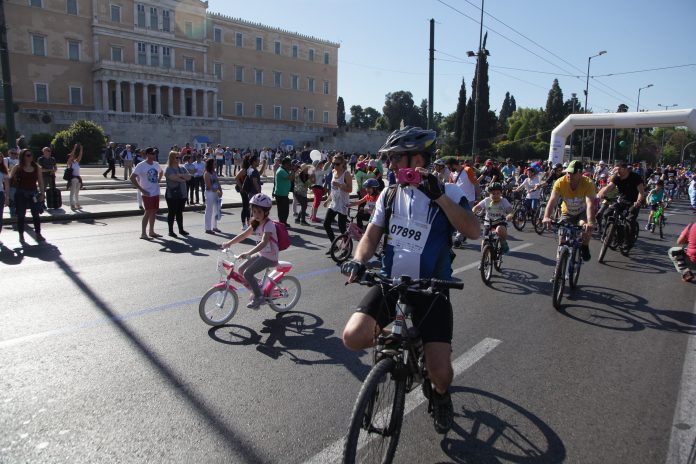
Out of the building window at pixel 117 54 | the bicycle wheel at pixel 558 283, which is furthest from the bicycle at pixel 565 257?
the building window at pixel 117 54

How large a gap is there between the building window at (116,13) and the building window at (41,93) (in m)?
11.6

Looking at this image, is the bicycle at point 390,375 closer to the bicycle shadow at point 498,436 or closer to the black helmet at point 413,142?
the bicycle shadow at point 498,436

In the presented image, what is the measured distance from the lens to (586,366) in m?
4.74

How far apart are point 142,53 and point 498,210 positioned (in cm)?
6690

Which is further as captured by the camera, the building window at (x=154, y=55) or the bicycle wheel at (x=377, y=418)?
the building window at (x=154, y=55)

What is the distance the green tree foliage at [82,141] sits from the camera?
31875mm

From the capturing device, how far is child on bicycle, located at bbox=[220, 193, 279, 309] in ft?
19.4

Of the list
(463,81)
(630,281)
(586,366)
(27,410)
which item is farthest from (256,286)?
(463,81)

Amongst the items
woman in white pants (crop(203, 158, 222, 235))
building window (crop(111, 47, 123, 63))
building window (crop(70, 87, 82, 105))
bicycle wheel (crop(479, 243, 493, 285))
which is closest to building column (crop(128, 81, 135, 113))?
building window (crop(111, 47, 123, 63))

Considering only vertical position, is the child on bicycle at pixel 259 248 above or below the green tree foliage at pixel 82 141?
below

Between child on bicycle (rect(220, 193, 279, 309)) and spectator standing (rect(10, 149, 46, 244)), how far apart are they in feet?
22.0

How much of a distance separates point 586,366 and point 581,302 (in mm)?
2424

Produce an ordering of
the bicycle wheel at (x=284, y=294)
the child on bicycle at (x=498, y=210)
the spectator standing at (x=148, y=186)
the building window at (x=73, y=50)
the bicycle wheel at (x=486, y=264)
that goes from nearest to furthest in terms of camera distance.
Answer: the bicycle wheel at (x=284, y=294) < the bicycle wheel at (x=486, y=264) < the child on bicycle at (x=498, y=210) < the spectator standing at (x=148, y=186) < the building window at (x=73, y=50)

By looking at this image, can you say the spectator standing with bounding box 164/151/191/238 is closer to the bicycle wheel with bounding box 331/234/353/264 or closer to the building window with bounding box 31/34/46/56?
the bicycle wheel with bounding box 331/234/353/264
